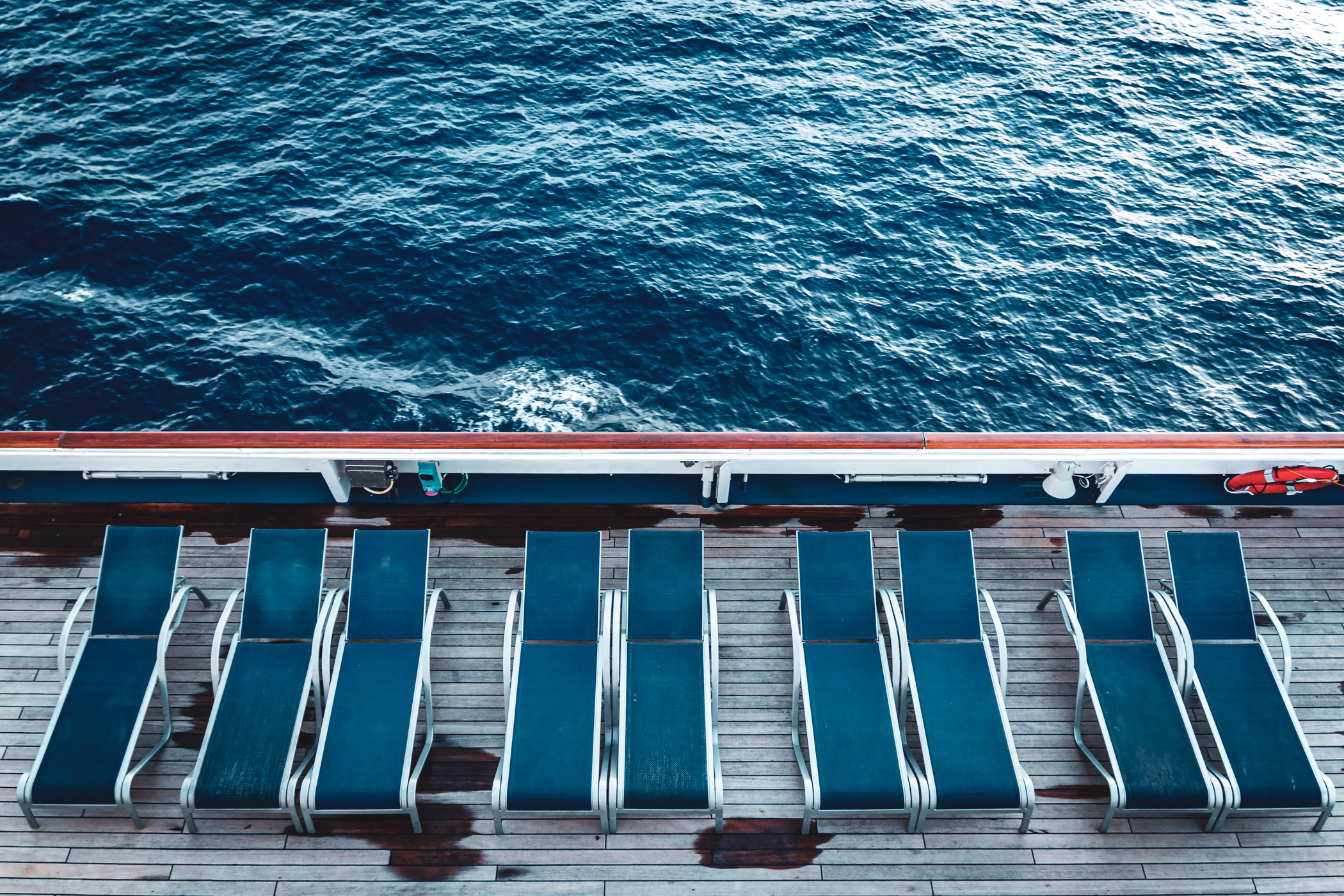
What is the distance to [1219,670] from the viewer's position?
560cm

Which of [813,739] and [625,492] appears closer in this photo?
[813,739]

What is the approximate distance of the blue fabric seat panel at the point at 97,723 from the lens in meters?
5.00

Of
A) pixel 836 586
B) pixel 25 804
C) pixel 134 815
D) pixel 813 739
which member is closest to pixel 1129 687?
pixel 836 586

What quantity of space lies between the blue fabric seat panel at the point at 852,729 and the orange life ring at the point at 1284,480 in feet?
12.0

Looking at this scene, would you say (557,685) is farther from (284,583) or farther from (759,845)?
(284,583)

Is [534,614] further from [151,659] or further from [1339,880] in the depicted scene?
[1339,880]

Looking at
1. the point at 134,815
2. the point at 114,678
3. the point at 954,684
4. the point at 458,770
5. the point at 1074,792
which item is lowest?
the point at 1074,792

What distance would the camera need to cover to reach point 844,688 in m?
5.48

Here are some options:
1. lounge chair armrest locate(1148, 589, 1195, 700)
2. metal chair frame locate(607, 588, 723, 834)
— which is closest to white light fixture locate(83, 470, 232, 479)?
metal chair frame locate(607, 588, 723, 834)

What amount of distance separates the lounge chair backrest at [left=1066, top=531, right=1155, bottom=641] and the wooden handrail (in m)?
0.90

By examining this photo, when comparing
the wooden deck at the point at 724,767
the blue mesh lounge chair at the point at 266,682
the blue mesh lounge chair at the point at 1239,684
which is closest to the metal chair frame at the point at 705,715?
the wooden deck at the point at 724,767

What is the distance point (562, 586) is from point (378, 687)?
1.37 meters

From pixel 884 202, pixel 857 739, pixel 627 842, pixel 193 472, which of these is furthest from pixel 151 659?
pixel 884 202

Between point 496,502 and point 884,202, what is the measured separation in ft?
42.3
